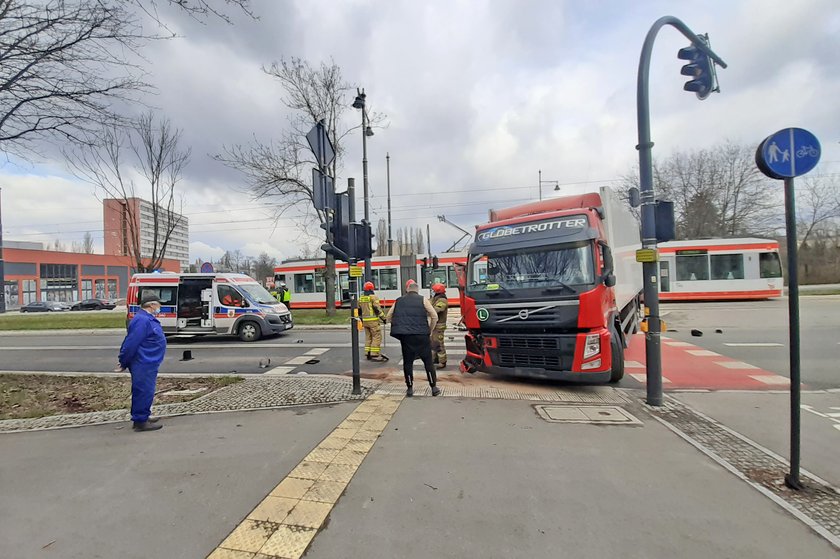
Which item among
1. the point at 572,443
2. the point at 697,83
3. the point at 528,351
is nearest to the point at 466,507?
the point at 572,443

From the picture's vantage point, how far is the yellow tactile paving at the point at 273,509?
9.87 ft

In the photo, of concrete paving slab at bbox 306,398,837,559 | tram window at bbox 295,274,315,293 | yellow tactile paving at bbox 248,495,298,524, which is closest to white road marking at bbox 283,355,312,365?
concrete paving slab at bbox 306,398,837,559

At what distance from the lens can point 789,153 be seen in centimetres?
357

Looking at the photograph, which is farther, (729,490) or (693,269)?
(693,269)

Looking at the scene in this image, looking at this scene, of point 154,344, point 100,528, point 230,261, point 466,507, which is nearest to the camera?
point 100,528

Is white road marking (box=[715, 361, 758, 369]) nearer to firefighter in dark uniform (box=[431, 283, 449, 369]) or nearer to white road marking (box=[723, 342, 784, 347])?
white road marking (box=[723, 342, 784, 347])

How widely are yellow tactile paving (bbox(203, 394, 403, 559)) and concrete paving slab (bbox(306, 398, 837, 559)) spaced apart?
0.12m

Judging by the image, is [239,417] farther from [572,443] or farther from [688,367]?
[688,367]

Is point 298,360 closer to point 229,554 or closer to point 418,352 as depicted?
point 418,352

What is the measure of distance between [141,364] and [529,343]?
5.26 m

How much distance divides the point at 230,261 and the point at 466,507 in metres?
→ 82.6

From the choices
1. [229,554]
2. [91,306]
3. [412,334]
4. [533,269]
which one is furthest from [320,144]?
[91,306]

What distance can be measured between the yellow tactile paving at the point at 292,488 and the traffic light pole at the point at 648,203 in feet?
15.8

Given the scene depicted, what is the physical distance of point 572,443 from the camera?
171 inches
